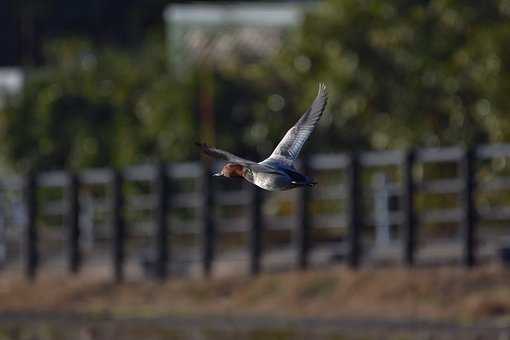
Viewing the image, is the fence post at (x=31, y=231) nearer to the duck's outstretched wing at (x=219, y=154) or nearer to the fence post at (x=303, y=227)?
the fence post at (x=303, y=227)

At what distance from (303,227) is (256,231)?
73cm

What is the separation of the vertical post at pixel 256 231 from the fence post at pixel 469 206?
118 inches

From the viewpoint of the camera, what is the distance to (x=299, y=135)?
351 inches

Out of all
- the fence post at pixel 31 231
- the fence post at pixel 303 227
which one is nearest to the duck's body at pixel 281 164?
the fence post at pixel 303 227

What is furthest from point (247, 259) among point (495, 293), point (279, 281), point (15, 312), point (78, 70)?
point (78, 70)

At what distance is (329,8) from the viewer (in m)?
25.6

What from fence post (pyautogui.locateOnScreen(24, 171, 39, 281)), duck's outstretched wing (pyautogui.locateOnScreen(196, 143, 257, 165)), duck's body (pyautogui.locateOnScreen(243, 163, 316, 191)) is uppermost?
duck's outstretched wing (pyautogui.locateOnScreen(196, 143, 257, 165))

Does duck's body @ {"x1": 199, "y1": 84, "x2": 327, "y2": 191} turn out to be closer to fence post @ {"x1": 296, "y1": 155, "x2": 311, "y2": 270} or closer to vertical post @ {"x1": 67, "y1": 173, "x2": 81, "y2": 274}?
fence post @ {"x1": 296, "y1": 155, "x2": 311, "y2": 270}

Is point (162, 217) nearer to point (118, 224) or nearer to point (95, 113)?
point (118, 224)

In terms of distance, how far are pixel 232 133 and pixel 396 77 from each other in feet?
13.1

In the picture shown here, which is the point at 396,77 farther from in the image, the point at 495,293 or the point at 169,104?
the point at 495,293

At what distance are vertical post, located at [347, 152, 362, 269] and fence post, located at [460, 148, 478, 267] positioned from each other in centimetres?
150

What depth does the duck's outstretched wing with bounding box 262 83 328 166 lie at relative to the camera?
8.66m

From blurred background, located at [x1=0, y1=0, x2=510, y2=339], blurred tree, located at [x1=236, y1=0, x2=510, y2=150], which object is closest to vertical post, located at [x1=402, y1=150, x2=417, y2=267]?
blurred background, located at [x1=0, y1=0, x2=510, y2=339]
